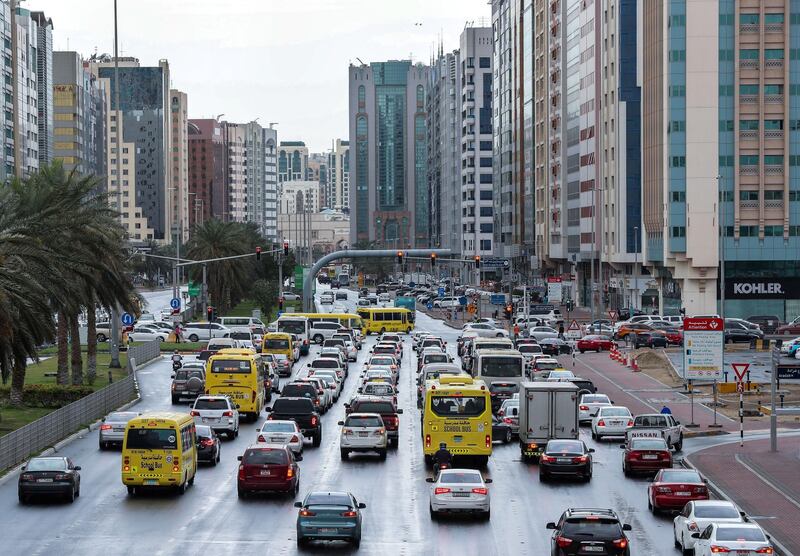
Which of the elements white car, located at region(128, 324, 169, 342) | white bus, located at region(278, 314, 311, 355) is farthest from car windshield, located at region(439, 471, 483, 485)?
white car, located at region(128, 324, 169, 342)

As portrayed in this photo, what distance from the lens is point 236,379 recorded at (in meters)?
53.8

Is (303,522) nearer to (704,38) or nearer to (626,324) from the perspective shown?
(626,324)

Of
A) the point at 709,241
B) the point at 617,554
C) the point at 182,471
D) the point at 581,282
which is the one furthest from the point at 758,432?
the point at 581,282

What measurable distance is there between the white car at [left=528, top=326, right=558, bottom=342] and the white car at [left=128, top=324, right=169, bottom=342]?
84.1 feet

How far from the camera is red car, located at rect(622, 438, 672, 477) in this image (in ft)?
135

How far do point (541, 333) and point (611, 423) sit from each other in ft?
160

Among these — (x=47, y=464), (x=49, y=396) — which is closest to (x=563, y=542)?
(x=47, y=464)

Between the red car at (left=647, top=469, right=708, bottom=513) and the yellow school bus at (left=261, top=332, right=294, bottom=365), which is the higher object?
the yellow school bus at (left=261, top=332, right=294, bottom=365)

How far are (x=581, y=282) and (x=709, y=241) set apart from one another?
41940mm

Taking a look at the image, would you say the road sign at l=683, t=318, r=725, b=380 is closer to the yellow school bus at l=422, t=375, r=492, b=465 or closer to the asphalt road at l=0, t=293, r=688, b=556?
the asphalt road at l=0, t=293, r=688, b=556

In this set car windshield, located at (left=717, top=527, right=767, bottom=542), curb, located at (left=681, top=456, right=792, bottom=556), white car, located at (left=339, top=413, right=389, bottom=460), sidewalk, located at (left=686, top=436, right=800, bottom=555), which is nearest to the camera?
car windshield, located at (left=717, top=527, right=767, bottom=542)

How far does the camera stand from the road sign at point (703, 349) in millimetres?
54312

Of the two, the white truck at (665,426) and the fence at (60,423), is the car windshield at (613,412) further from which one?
the fence at (60,423)

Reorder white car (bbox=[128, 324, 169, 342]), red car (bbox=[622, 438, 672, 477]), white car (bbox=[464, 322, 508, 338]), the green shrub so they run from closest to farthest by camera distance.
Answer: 1. red car (bbox=[622, 438, 672, 477])
2. the green shrub
3. white car (bbox=[464, 322, 508, 338])
4. white car (bbox=[128, 324, 169, 342])
